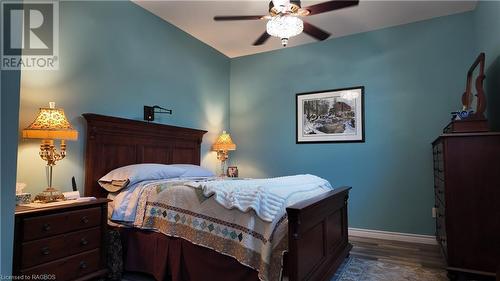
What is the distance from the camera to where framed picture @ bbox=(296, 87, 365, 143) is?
13.6ft

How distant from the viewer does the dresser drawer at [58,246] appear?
1.87 meters

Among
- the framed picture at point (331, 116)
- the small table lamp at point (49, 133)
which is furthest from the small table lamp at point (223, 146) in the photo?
the small table lamp at point (49, 133)

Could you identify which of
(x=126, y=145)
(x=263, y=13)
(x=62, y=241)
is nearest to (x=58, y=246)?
(x=62, y=241)

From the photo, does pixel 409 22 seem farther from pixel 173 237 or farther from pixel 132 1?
pixel 173 237

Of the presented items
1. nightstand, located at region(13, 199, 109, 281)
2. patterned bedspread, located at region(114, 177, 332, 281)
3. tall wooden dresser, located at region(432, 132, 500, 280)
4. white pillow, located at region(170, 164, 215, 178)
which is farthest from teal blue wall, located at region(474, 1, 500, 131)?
nightstand, located at region(13, 199, 109, 281)

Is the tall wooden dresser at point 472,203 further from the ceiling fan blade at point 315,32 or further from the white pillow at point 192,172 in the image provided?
the white pillow at point 192,172

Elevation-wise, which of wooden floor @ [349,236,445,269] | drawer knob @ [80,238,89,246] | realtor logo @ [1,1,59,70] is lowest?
wooden floor @ [349,236,445,269]

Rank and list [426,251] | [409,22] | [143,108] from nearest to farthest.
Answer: [426,251] → [143,108] → [409,22]

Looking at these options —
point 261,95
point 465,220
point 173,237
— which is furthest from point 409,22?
point 173,237

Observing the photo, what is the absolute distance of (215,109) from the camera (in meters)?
4.88

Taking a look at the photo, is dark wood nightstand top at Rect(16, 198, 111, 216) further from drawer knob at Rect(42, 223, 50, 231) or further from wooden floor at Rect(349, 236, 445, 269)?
wooden floor at Rect(349, 236, 445, 269)

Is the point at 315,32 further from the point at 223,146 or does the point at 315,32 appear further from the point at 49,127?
the point at 49,127

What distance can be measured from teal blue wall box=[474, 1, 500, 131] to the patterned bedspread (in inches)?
78.1

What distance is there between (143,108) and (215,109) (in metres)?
1.53
